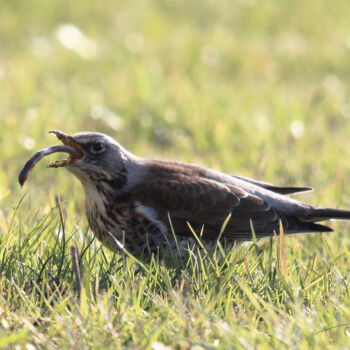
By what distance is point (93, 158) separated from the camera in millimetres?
4277

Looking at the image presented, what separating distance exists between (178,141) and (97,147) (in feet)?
8.88

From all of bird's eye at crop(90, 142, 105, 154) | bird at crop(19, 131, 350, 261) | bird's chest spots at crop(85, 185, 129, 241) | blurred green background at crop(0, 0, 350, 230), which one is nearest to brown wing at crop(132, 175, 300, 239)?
bird at crop(19, 131, 350, 261)

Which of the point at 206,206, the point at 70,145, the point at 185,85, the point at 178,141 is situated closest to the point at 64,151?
the point at 70,145

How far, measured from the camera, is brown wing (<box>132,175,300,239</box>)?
168 inches

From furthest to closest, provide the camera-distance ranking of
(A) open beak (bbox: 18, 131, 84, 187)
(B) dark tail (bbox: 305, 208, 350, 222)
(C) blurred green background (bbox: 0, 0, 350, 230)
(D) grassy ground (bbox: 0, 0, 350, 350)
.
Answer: (C) blurred green background (bbox: 0, 0, 350, 230), (B) dark tail (bbox: 305, 208, 350, 222), (A) open beak (bbox: 18, 131, 84, 187), (D) grassy ground (bbox: 0, 0, 350, 350)

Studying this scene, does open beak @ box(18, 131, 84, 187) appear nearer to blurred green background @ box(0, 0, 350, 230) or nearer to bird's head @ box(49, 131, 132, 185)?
bird's head @ box(49, 131, 132, 185)

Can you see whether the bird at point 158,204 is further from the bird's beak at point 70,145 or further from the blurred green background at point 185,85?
the blurred green background at point 185,85

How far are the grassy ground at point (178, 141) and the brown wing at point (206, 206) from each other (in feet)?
0.58

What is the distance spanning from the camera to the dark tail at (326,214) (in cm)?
451

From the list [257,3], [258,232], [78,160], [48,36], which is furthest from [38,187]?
[257,3]

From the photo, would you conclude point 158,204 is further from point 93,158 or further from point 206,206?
point 93,158

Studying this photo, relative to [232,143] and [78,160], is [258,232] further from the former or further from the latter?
[232,143]

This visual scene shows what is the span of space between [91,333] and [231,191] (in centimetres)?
182

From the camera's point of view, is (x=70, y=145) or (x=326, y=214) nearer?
(x=70, y=145)
